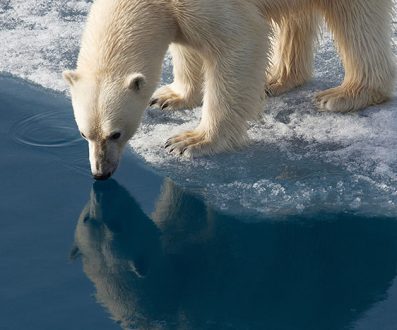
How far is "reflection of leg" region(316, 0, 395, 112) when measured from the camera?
5.04 metres

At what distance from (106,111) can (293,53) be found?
5.40 ft

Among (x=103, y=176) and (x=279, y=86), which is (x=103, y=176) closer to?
(x=103, y=176)

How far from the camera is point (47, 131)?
16.6ft

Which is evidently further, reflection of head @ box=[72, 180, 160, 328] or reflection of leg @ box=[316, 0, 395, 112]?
reflection of leg @ box=[316, 0, 395, 112]

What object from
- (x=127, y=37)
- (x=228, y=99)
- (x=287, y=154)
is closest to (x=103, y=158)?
(x=127, y=37)

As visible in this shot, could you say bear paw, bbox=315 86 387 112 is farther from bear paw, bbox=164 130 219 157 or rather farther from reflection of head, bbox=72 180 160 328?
reflection of head, bbox=72 180 160 328

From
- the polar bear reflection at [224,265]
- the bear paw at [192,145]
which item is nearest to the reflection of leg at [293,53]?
the bear paw at [192,145]

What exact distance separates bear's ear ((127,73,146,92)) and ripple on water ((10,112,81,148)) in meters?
0.79

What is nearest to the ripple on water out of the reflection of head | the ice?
the ice

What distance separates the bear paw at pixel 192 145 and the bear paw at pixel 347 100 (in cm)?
82

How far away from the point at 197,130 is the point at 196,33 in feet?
2.02

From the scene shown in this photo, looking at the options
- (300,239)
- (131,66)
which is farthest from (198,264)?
(131,66)

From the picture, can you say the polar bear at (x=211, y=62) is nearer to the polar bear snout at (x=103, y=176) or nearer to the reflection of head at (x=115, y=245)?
the polar bear snout at (x=103, y=176)

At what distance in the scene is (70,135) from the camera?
5.05 meters
